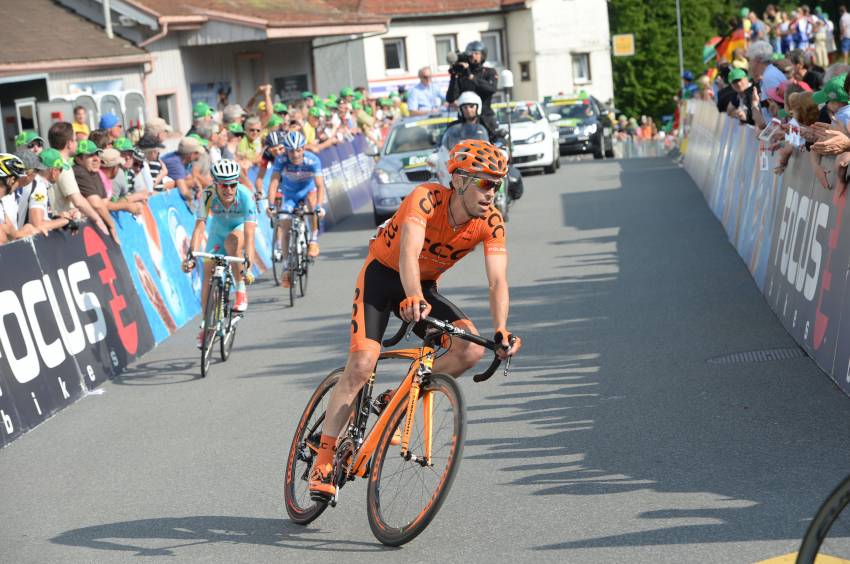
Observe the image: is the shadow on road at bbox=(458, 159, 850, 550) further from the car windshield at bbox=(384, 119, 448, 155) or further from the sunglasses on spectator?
the car windshield at bbox=(384, 119, 448, 155)

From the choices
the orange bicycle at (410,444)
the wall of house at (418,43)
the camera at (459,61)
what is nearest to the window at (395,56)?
the wall of house at (418,43)

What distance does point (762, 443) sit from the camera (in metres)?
8.24

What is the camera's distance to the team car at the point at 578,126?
43.7 metres

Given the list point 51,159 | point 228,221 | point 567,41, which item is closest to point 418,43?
point 567,41

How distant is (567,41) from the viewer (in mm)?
80875

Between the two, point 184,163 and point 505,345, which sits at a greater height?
point 184,163

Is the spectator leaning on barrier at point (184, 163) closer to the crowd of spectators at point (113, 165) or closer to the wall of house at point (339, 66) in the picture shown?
the crowd of spectators at point (113, 165)

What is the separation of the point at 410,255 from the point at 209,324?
21.3 ft

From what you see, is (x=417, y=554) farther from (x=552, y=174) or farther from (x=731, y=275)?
(x=552, y=174)

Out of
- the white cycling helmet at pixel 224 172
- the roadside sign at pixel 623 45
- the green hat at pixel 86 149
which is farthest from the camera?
the roadside sign at pixel 623 45

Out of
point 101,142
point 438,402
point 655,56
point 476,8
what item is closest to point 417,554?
point 438,402

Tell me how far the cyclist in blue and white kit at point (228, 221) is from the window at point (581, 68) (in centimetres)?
6982

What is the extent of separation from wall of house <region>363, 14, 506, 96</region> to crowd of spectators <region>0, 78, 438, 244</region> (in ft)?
161

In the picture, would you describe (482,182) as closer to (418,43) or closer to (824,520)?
(824,520)
